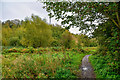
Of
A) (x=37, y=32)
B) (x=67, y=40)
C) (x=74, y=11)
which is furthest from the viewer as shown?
Result: (x=37, y=32)

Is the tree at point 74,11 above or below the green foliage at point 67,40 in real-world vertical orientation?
above

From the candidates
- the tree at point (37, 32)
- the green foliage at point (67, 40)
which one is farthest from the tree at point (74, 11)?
the tree at point (37, 32)

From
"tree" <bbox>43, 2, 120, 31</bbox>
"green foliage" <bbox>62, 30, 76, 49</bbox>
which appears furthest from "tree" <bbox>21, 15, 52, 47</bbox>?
"tree" <bbox>43, 2, 120, 31</bbox>

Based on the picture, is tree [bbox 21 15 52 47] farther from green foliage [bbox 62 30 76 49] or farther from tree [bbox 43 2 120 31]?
tree [bbox 43 2 120 31]

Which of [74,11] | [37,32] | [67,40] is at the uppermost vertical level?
[37,32]

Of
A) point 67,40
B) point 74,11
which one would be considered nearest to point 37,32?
point 67,40

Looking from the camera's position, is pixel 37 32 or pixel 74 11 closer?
pixel 74 11

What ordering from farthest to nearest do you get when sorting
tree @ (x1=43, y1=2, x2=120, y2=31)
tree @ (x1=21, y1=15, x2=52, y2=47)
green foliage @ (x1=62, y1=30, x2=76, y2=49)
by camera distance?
tree @ (x1=21, y1=15, x2=52, y2=47), green foliage @ (x1=62, y1=30, x2=76, y2=49), tree @ (x1=43, y1=2, x2=120, y2=31)

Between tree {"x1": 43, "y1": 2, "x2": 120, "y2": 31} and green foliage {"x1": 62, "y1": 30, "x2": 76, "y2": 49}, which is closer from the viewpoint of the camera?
tree {"x1": 43, "y1": 2, "x2": 120, "y2": 31}

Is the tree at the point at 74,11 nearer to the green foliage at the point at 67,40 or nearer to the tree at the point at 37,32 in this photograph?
the green foliage at the point at 67,40

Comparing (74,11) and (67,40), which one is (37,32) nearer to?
(67,40)

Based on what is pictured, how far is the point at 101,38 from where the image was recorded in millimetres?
5363

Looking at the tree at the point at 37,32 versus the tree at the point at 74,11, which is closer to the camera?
the tree at the point at 74,11

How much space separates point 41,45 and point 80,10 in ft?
36.8
